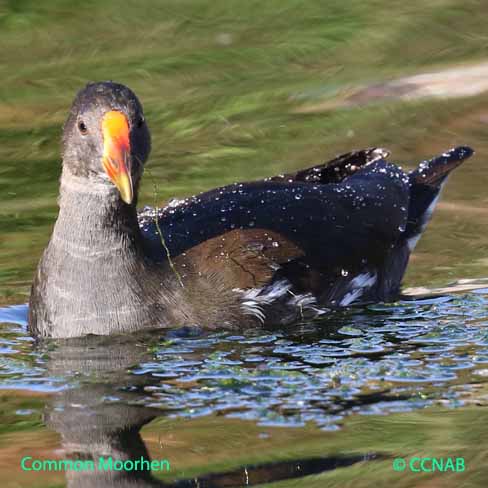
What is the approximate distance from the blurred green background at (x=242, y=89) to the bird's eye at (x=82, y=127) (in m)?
1.87

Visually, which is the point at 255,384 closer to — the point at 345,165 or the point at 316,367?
the point at 316,367

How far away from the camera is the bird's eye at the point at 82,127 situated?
6.66 metres

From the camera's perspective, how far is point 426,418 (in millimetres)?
5613

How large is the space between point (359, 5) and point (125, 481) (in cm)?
816

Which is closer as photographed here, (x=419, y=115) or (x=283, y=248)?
(x=283, y=248)

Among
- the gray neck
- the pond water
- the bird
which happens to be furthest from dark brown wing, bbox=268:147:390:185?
the gray neck

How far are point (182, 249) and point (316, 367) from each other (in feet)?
3.94

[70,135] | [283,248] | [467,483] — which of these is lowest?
[467,483]

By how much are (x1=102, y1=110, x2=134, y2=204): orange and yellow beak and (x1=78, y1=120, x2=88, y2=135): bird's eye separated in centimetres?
14

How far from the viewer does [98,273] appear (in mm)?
6809

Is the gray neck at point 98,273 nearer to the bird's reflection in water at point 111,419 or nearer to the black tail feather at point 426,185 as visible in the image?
the bird's reflection in water at point 111,419

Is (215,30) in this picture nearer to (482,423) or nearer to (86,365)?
(86,365)

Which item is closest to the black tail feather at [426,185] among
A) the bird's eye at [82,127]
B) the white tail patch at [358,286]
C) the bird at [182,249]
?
the bird at [182,249]

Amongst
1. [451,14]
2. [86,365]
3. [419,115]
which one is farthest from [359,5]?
[86,365]
